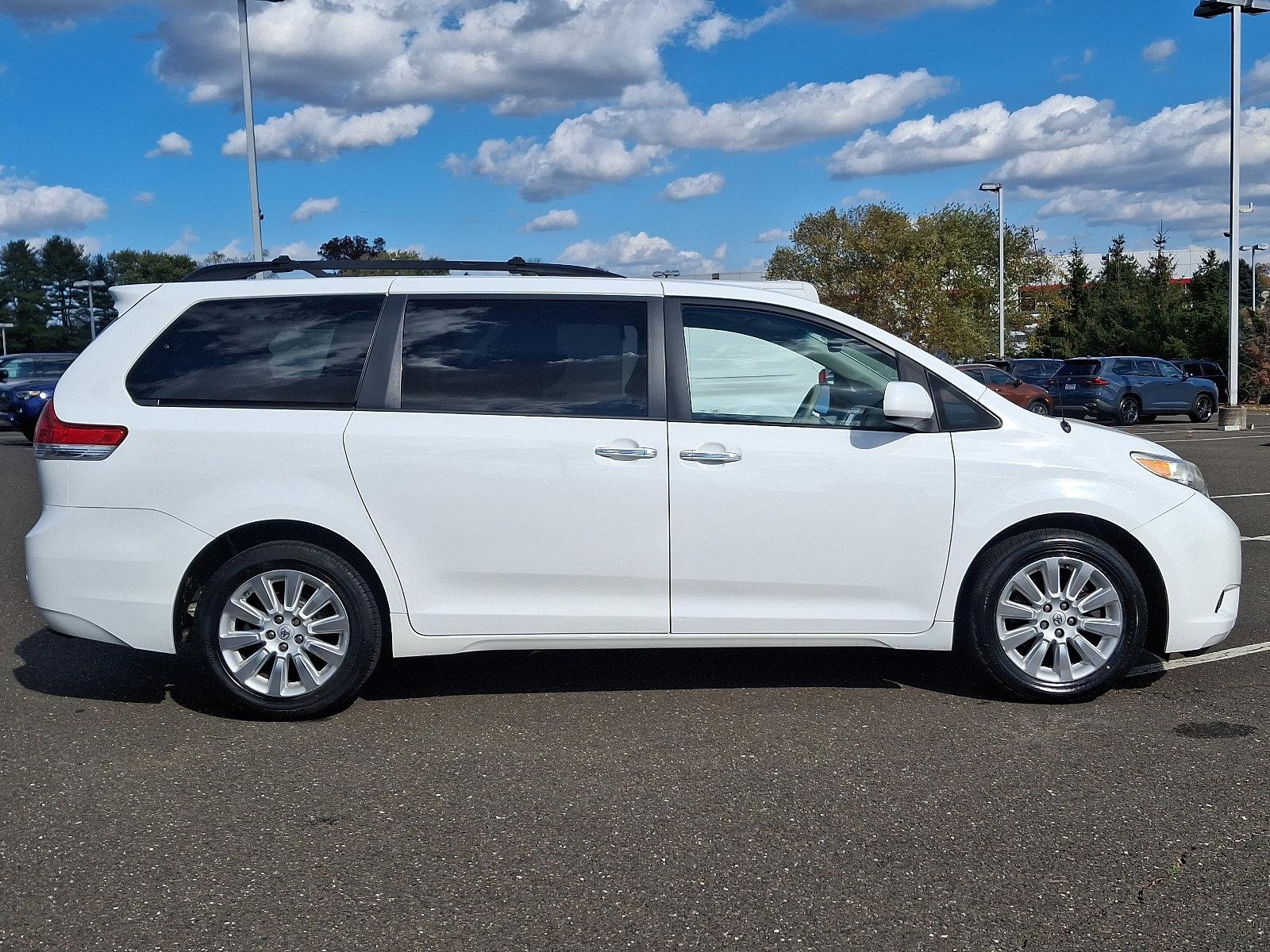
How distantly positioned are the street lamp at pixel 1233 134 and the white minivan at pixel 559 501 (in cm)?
2192

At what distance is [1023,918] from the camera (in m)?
3.28

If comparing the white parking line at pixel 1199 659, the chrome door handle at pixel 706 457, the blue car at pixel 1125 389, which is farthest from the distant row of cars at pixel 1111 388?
the chrome door handle at pixel 706 457

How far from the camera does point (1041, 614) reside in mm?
5258

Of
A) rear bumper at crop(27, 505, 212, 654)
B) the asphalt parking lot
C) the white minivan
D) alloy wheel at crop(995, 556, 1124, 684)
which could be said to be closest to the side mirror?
the white minivan

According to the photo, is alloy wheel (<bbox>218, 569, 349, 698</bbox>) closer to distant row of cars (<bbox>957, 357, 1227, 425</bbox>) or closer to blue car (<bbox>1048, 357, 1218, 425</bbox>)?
distant row of cars (<bbox>957, 357, 1227, 425</bbox>)

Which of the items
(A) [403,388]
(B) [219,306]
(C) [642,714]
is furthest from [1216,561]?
(B) [219,306]

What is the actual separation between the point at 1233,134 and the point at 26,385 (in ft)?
81.5

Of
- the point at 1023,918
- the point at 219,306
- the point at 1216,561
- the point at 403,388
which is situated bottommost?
the point at 1023,918

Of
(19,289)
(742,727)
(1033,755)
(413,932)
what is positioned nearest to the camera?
(413,932)

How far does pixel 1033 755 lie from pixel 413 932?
2418mm

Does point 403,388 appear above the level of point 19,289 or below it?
below

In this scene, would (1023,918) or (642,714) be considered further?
(642,714)

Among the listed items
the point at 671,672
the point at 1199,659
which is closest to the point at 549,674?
the point at 671,672

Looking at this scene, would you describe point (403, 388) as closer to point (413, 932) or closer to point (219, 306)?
point (219, 306)
